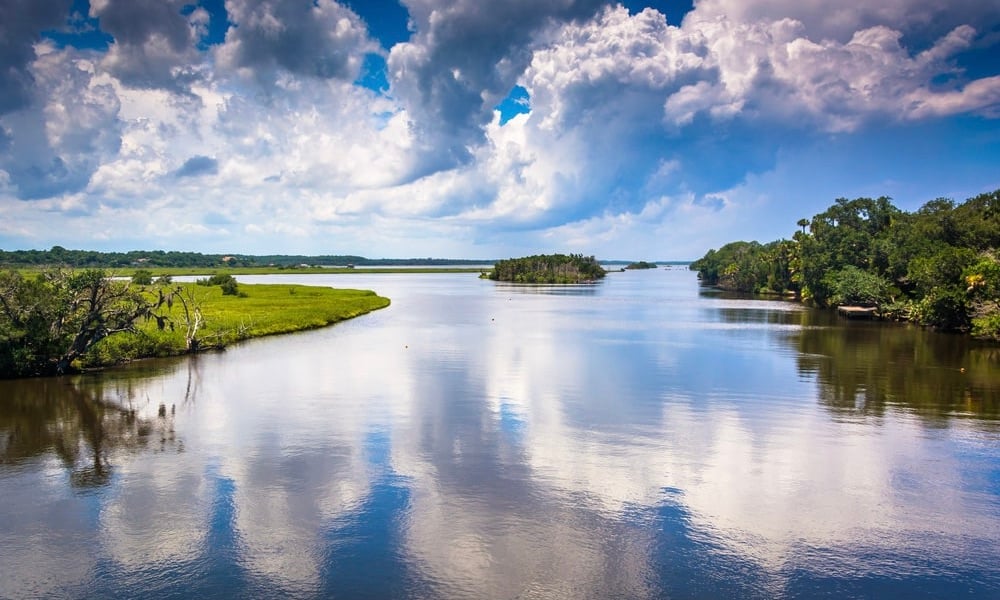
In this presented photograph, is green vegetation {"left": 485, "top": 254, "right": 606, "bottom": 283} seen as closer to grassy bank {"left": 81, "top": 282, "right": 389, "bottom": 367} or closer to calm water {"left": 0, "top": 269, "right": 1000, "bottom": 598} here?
grassy bank {"left": 81, "top": 282, "right": 389, "bottom": 367}

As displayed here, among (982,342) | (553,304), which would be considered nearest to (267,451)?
(982,342)

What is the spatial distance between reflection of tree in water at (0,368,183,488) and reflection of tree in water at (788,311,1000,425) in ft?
92.1

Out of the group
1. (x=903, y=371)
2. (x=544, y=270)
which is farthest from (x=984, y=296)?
(x=544, y=270)

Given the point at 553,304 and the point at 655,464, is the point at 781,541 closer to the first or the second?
the point at 655,464

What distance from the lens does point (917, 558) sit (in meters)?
14.8

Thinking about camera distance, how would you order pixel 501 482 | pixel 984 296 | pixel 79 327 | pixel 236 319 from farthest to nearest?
pixel 236 319
pixel 984 296
pixel 79 327
pixel 501 482

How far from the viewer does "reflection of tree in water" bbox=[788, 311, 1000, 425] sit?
97.1ft

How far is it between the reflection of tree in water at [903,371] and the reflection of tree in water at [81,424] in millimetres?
28081

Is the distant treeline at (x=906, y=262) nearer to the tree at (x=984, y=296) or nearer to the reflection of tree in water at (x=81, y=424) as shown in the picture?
the tree at (x=984, y=296)

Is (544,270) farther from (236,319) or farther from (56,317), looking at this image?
(56,317)

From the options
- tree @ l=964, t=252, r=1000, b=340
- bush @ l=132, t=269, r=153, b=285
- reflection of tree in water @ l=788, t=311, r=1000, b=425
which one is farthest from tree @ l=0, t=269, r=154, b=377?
tree @ l=964, t=252, r=1000, b=340

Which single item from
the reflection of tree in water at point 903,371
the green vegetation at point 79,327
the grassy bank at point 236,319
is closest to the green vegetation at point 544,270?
the grassy bank at point 236,319

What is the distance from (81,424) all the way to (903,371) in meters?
41.7

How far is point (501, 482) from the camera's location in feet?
63.2
